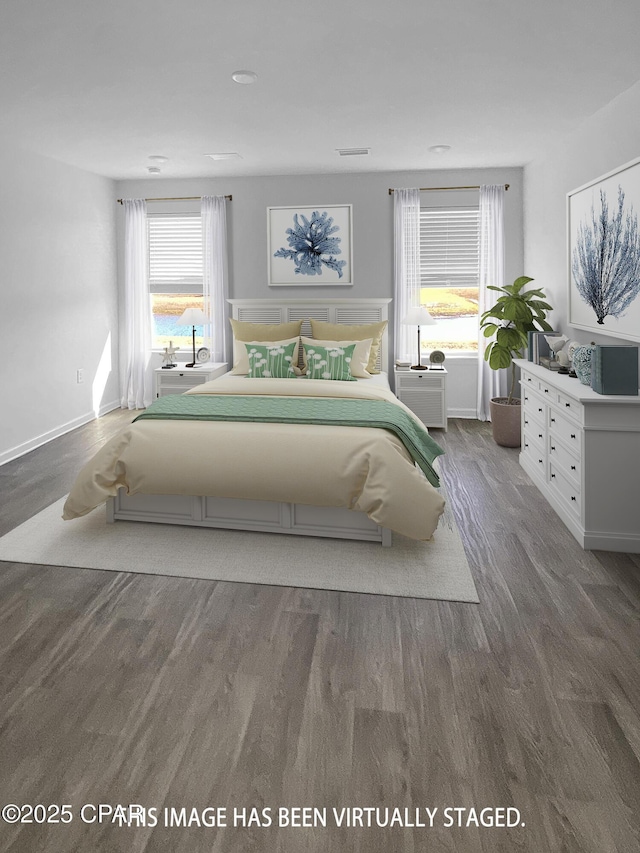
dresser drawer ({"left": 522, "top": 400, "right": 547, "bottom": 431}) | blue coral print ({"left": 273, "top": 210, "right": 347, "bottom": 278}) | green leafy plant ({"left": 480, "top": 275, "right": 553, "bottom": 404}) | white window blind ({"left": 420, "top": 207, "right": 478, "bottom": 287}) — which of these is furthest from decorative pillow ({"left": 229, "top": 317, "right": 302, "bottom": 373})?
dresser drawer ({"left": 522, "top": 400, "right": 547, "bottom": 431})

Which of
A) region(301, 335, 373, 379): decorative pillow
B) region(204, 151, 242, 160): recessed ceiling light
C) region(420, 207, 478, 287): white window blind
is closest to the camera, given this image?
region(204, 151, 242, 160): recessed ceiling light

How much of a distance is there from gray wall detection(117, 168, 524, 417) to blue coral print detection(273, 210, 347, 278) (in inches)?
6.4

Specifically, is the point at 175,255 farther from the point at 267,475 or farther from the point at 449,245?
the point at 267,475

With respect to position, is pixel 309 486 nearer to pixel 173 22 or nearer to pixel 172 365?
pixel 173 22

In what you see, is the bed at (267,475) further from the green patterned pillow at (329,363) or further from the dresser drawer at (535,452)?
the green patterned pillow at (329,363)

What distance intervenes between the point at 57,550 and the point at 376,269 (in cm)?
433

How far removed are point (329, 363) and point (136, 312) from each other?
2684mm

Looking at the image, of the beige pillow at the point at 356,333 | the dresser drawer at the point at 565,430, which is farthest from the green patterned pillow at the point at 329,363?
the dresser drawer at the point at 565,430

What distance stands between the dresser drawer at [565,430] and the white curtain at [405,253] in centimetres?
258

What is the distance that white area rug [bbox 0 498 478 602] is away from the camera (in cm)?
281

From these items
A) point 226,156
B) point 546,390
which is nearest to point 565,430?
point 546,390

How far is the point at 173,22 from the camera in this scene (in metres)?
2.77

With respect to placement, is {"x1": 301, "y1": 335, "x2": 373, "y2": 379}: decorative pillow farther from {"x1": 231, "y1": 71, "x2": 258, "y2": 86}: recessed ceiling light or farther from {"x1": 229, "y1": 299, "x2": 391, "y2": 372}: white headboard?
{"x1": 231, "y1": 71, "x2": 258, "y2": 86}: recessed ceiling light

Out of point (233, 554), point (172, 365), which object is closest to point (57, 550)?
point (233, 554)
